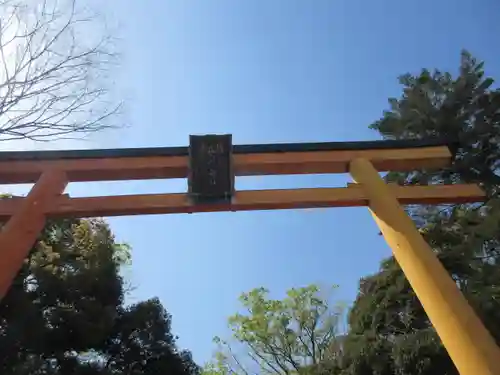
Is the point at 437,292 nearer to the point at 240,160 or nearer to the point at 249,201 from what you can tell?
the point at 249,201

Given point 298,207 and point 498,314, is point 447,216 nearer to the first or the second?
point 498,314

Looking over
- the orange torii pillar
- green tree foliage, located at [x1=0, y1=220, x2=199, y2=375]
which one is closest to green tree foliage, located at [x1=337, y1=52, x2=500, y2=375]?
green tree foliage, located at [x1=0, y1=220, x2=199, y2=375]

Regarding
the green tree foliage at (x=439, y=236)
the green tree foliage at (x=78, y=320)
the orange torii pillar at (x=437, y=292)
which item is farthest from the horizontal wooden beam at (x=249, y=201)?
the green tree foliage at (x=78, y=320)

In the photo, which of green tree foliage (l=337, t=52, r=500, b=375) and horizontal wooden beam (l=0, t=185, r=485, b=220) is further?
green tree foliage (l=337, t=52, r=500, b=375)

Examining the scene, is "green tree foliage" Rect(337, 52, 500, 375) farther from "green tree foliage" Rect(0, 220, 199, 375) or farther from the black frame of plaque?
the black frame of plaque

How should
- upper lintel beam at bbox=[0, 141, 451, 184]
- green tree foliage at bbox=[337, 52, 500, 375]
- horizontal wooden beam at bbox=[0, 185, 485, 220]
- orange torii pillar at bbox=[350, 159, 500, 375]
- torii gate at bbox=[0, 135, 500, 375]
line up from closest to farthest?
orange torii pillar at bbox=[350, 159, 500, 375], torii gate at bbox=[0, 135, 500, 375], horizontal wooden beam at bbox=[0, 185, 485, 220], upper lintel beam at bbox=[0, 141, 451, 184], green tree foliage at bbox=[337, 52, 500, 375]

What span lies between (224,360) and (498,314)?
10.9 metres

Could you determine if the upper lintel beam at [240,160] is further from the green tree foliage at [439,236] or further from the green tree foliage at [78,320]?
the green tree foliage at [78,320]

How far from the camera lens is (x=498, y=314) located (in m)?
7.96

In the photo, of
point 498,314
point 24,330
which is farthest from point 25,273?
point 498,314

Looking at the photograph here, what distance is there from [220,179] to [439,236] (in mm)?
6581

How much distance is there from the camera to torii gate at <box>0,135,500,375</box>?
3.96 metres

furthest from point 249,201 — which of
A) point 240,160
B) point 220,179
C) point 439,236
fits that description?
point 439,236

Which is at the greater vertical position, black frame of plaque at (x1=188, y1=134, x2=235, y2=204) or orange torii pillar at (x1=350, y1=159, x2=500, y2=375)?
black frame of plaque at (x1=188, y1=134, x2=235, y2=204)
